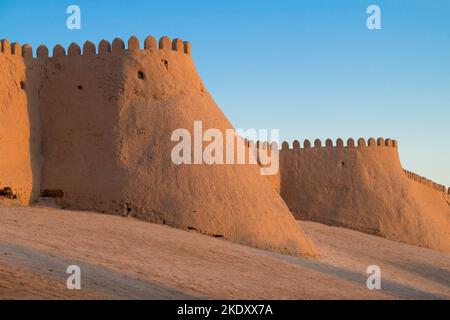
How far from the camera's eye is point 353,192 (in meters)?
24.3

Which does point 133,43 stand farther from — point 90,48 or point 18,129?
point 18,129

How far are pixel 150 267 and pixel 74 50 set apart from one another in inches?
274

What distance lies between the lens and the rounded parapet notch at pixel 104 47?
15672 mm

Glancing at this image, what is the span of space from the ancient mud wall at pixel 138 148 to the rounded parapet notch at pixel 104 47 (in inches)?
0.9

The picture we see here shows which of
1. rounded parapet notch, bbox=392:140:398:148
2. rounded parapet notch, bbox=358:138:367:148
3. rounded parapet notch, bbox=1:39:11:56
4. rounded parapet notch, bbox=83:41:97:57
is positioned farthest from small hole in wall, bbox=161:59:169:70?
rounded parapet notch, bbox=392:140:398:148

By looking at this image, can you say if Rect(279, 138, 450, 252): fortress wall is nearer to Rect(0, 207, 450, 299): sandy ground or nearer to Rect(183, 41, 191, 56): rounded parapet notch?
Rect(0, 207, 450, 299): sandy ground

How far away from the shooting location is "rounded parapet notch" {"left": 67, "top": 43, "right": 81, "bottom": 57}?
15.7m

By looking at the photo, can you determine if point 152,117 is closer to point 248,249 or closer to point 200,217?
point 200,217

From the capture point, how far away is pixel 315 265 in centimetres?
1399

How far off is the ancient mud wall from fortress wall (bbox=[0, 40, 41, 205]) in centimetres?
13

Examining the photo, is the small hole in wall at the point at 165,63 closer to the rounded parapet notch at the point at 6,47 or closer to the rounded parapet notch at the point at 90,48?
the rounded parapet notch at the point at 90,48

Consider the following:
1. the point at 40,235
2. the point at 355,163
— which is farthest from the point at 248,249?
the point at 355,163

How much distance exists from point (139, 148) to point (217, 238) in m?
2.58
